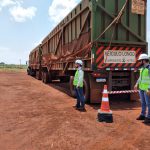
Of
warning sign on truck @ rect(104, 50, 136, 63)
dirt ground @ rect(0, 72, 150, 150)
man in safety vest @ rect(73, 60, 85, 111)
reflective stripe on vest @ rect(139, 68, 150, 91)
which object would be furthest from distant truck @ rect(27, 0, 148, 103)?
reflective stripe on vest @ rect(139, 68, 150, 91)

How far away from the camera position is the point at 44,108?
8570mm

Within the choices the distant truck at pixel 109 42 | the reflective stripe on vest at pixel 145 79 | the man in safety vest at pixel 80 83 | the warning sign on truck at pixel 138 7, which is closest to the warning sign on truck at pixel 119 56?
the distant truck at pixel 109 42

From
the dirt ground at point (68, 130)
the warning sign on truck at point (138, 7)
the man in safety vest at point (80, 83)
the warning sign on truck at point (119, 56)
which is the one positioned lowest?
the dirt ground at point (68, 130)

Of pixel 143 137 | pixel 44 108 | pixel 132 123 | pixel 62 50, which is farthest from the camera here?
pixel 62 50

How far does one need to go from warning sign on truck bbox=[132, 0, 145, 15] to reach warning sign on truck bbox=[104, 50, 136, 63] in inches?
59.9

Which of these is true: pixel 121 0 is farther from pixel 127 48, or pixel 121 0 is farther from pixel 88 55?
pixel 88 55

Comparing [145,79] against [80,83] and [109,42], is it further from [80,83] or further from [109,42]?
[109,42]

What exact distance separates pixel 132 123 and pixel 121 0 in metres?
4.97

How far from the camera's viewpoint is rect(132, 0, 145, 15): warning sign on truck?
965 centimetres

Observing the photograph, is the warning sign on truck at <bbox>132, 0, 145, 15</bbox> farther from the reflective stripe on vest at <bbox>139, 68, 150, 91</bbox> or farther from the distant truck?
the reflective stripe on vest at <bbox>139, 68, 150, 91</bbox>

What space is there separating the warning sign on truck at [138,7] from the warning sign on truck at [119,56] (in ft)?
4.99

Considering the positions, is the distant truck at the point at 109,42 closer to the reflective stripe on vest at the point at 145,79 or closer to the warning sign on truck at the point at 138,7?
the warning sign on truck at the point at 138,7

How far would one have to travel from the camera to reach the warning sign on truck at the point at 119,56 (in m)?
9.15

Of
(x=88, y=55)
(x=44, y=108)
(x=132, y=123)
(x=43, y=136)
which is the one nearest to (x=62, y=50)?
(x=88, y=55)
